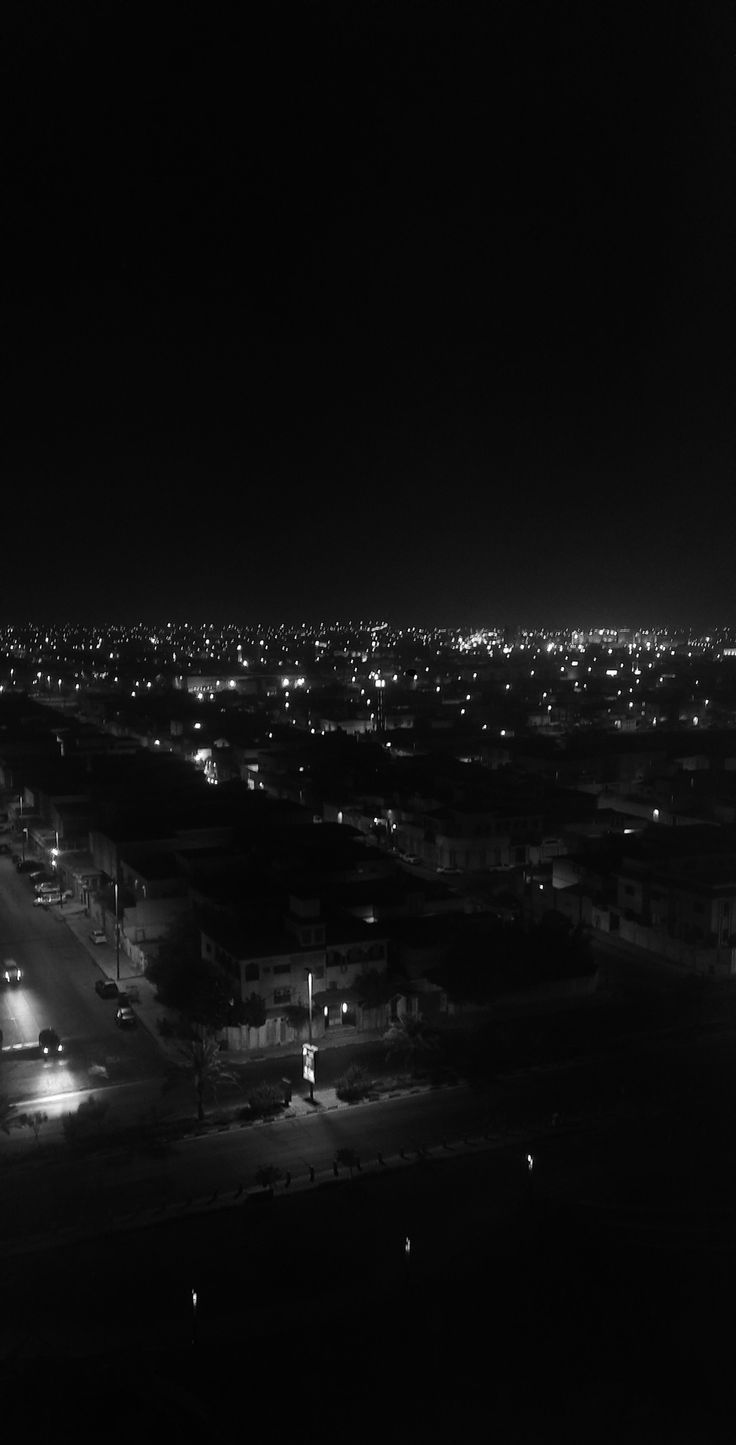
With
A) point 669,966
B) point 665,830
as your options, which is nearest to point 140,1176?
point 669,966

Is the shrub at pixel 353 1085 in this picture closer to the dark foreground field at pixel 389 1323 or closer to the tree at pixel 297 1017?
the tree at pixel 297 1017

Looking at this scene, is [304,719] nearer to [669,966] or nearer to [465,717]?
[465,717]

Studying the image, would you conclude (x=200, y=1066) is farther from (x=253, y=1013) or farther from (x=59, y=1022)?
(x=59, y=1022)

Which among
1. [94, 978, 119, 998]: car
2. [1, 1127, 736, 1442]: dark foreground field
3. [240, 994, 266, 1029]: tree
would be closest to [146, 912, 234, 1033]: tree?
[240, 994, 266, 1029]: tree

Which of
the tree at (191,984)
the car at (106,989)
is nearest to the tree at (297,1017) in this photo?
the tree at (191,984)

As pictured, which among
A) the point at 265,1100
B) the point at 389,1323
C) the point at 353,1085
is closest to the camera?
the point at 389,1323

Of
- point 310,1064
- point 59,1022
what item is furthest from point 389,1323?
point 59,1022

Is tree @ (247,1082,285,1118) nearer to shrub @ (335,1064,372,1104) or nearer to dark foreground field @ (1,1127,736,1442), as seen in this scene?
shrub @ (335,1064,372,1104)
